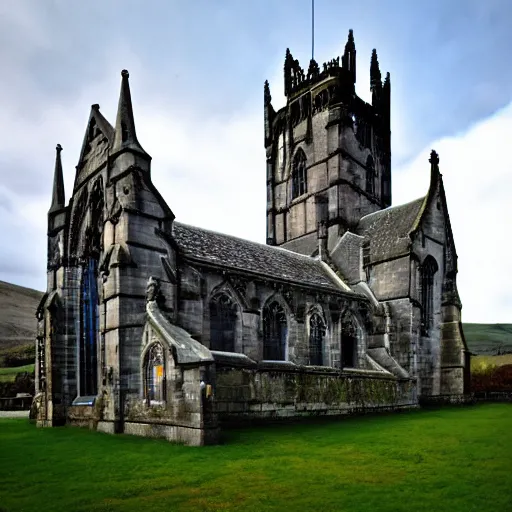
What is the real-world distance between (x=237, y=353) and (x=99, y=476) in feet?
41.7

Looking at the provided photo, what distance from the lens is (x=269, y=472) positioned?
1098 cm

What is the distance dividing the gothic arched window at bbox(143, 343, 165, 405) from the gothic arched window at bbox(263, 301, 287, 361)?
7.97m

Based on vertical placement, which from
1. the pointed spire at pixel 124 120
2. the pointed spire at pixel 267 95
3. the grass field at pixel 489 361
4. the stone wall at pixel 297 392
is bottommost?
the grass field at pixel 489 361

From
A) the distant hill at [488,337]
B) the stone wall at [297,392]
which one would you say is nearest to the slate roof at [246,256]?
the stone wall at [297,392]

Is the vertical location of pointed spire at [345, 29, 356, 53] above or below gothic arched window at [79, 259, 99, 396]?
above

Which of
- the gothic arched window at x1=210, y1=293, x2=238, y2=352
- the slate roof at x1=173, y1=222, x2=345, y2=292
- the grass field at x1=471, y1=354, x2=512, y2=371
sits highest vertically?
the slate roof at x1=173, y1=222, x2=345, y2=292

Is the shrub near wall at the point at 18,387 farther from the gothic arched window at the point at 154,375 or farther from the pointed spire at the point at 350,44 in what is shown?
the pointed spire at the point at 350,44

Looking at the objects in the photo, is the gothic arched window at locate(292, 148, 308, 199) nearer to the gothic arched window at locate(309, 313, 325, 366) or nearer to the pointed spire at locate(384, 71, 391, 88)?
the pointed spire at locate(384, 71, 391, 88)

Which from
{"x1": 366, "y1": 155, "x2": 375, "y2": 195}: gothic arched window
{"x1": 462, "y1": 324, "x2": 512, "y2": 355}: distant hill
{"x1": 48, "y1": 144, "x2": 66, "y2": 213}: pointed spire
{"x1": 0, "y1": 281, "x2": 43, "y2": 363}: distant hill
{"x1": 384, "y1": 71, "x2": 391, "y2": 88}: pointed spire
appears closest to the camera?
{"x1": 48, "y1": 144, "x2": 66, "y2": 213}: pointed spire

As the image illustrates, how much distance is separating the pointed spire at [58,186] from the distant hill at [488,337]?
7039 centimetres

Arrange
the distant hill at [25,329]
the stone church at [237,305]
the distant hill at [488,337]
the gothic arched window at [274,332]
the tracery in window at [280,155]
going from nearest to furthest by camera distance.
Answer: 1. the stone church at [237,305]
2. the gothic arched window at [274,332]
3. the tracery in window at [280,155]
4. the distant hill at [25,329]
5. the distant hill at [488,337]

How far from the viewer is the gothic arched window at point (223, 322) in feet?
75.8

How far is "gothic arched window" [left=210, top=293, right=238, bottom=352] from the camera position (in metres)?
23.1

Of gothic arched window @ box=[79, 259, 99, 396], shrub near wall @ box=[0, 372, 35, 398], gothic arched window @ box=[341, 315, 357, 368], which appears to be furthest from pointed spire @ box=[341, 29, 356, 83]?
shrub near wall @ box=[0, 372, 35, 398]
